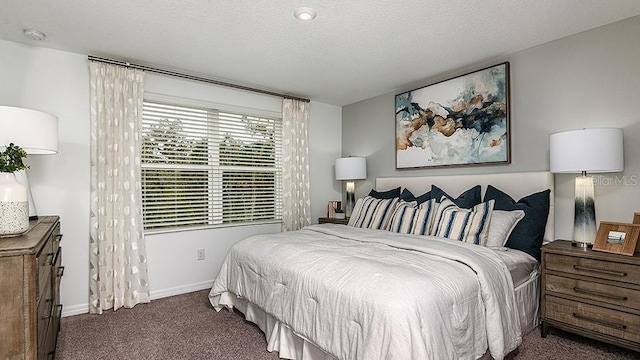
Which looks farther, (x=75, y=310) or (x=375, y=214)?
(x=375, y=214)

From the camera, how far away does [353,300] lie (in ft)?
5.46

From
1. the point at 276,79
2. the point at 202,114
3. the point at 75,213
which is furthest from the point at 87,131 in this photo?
the point at 276,79

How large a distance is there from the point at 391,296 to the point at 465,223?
4.75 ft

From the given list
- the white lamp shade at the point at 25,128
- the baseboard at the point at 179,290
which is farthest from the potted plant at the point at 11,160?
the baseboard at the point at 179,290

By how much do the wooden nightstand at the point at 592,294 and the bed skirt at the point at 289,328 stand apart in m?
0.11

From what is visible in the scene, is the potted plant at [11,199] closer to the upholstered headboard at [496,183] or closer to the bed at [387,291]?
the bed at [387,291]

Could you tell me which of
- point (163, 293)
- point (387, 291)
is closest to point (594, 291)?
point (387, 291)

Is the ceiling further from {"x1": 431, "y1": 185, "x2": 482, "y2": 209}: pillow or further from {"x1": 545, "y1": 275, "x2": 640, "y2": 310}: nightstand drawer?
{"x1": 545, "y1": 275, "x2": 640, "y2": 310}: nightstand drawer

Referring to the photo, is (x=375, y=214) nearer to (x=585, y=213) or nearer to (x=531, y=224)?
(x=531, y=224)

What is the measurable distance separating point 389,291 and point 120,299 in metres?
2.72

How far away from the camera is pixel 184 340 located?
2457 mm

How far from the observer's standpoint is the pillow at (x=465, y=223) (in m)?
2.64

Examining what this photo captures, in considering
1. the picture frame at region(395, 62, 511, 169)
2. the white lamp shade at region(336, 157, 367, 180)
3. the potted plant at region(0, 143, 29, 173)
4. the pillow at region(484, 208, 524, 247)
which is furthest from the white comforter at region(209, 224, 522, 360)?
the white lamp shade at region(336, 157, 367, 180)

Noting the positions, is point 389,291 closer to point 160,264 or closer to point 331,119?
point 160,264
